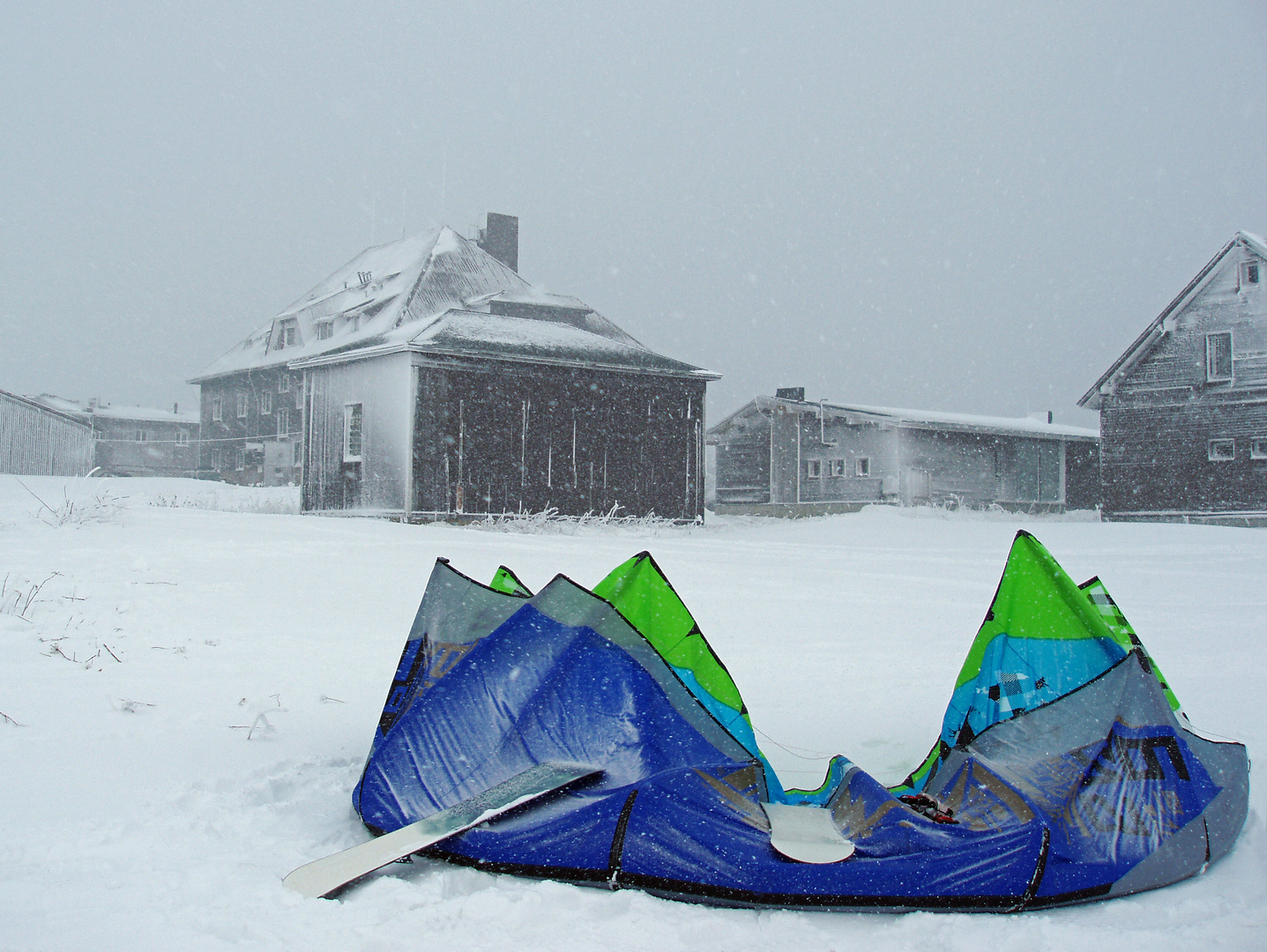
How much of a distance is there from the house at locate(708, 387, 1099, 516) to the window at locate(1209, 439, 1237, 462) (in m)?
6.54

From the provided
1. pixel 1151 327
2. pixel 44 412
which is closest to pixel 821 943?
pixel 1151 327

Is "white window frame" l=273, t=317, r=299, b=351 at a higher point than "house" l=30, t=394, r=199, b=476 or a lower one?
higher

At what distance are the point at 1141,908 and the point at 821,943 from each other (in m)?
0.92

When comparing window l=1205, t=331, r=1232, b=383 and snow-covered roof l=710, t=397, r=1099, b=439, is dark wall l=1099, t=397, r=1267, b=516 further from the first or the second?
snow-covered roof l=710, t=397, r=1099, b=439

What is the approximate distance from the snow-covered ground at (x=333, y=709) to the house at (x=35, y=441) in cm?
2359

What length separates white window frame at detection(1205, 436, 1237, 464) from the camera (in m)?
18.6

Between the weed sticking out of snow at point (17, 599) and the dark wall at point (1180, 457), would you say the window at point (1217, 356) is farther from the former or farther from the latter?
the weed sticking out of snow at point (17, 599)

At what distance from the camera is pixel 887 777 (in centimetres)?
372

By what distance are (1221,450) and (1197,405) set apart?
3.56 feet

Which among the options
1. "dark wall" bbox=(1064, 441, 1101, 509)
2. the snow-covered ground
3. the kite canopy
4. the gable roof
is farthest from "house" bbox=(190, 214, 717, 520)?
"dark wall" bbox=(1064, 441, 1101, 509)

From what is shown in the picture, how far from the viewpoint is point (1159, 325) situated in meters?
19.7

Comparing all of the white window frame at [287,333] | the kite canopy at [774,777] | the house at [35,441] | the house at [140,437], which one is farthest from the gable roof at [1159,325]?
the house at [140,437]

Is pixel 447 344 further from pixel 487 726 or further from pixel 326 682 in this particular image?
pixel 487 726

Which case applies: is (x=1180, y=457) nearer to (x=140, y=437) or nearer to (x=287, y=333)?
(x=287, y=333)
